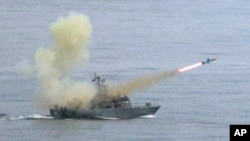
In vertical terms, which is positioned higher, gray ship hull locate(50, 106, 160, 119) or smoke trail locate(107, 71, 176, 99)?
smoke trail locate(107, 71, 176, 99)

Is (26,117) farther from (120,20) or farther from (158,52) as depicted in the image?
(120,20)

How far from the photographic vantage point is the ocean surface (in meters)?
80.4

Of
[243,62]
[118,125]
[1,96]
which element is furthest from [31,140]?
[243,62]

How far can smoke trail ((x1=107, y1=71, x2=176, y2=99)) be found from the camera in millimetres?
86812

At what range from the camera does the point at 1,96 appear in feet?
296

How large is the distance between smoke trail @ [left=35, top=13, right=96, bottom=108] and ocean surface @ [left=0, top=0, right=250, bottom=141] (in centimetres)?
113

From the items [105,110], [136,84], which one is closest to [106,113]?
[105,110]

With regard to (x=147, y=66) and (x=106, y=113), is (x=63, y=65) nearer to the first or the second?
(x=106, y=113)

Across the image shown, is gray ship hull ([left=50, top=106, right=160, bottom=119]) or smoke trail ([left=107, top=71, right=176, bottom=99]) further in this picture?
smoke trail ([left=107, top=71, right=176, bottom=99])

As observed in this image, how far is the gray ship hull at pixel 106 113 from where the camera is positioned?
84.8 metres

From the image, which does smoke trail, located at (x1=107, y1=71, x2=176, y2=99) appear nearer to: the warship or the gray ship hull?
the warship

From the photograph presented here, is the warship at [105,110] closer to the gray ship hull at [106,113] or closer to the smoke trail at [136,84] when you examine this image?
the gray ship hull at [106,113]

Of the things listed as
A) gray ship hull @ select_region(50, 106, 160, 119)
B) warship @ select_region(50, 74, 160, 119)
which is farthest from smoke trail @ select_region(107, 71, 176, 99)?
gray ship hull @ select_region(50, 106, 160, 119)

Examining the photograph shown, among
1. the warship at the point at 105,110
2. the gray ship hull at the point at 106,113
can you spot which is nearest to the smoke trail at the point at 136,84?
the warship at the point at 105,110
